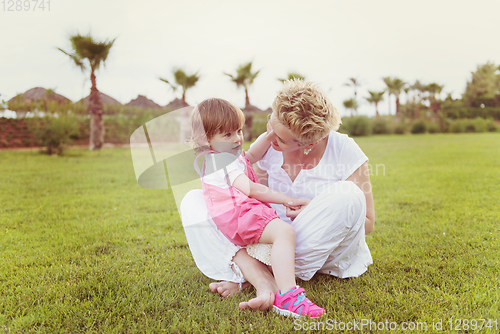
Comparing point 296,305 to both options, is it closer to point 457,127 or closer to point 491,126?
point 457,127

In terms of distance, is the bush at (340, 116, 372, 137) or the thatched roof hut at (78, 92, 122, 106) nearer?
the thatched roof hut at (78, 92, 122, 106)

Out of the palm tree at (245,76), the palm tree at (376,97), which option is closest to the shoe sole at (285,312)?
the palm tree at (245,76)

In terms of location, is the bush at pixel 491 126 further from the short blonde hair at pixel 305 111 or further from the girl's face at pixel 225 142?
the girl's face at pixel 225 142

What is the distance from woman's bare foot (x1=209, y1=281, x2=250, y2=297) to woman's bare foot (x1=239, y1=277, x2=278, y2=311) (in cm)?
21

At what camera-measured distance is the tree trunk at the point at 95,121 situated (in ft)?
42.7

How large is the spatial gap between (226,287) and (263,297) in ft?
1.00

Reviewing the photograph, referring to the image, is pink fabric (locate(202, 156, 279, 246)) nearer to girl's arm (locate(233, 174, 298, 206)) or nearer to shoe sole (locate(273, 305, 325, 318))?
girl's arm (locate(233, 174, 298, 206))

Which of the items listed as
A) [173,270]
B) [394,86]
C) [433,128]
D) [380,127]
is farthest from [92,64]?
[394,86]

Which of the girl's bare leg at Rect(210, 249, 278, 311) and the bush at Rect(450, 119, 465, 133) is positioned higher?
the bush at Rect(450, 119, 465, 133)

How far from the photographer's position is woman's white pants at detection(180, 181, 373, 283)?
172 centimetres

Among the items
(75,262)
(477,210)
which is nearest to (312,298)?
(75,262)

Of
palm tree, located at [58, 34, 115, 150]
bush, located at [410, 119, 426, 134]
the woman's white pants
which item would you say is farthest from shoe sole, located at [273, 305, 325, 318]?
bush, located at [410, 119, 426, 134]

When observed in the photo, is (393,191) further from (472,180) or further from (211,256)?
(211,256)

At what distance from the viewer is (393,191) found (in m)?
5.06
